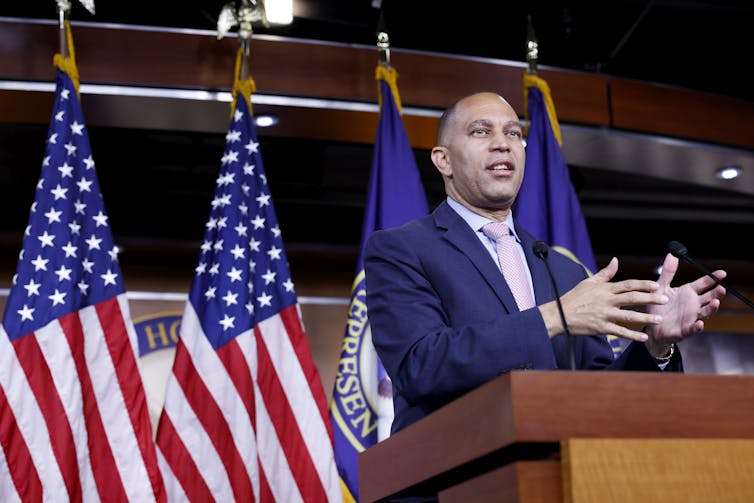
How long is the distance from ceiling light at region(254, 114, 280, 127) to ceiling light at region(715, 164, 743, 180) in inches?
94.8

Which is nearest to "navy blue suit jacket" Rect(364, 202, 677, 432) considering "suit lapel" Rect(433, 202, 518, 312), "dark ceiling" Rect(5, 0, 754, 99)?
"suit lapel" Rect(433, 202, 518, 312)

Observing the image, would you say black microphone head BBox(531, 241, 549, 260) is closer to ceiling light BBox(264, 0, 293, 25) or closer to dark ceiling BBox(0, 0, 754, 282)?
ceiling light BBox(264, 0, 293, 25)

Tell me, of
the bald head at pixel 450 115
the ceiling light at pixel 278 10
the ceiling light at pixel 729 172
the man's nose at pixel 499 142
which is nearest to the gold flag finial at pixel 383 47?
the ceiling light at pixel 278 10

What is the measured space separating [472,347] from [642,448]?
0.46 meters

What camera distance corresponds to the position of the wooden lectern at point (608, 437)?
124 cm

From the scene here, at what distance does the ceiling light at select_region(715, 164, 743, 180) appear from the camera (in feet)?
16.1

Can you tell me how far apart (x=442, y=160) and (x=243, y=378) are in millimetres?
1634

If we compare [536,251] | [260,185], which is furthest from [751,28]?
[536,251]

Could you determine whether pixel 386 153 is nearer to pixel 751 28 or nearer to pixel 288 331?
pixel 288 331

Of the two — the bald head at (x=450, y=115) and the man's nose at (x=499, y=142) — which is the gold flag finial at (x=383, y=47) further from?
the man's nose at (x=499, y=142)

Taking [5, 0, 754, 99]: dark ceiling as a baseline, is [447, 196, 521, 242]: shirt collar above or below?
below

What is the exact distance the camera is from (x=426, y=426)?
1.55 metres

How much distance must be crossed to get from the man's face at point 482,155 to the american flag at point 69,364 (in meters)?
1.74

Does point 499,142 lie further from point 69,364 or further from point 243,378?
point 69,364
